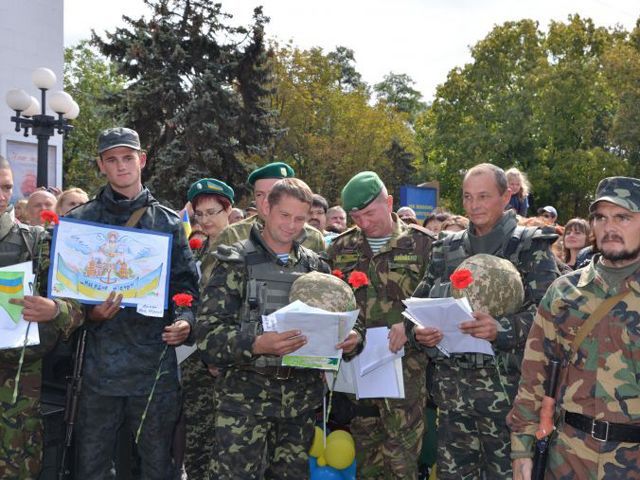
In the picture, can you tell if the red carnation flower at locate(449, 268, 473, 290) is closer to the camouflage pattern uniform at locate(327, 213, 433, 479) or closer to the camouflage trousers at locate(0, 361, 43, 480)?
the camouflage pattern uniform at locate(327, 213, 433, 479)

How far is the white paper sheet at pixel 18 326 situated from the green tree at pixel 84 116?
94.5 ft

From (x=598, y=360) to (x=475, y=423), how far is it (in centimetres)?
126

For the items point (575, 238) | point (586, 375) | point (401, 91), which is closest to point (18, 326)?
point (586, 375)

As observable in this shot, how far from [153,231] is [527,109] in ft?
96.3

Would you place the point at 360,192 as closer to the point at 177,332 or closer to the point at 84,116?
the point at 177,332

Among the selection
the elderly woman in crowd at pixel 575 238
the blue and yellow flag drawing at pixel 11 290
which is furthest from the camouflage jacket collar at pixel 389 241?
the elderly woman in crowd at pixel 575 238

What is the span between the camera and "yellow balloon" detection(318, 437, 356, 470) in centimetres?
458

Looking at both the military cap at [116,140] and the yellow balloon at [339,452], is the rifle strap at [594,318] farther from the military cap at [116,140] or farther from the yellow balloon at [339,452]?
the military cap at [116,140]

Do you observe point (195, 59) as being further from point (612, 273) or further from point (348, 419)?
point (612, 273)

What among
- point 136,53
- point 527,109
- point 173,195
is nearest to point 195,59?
point 136,53

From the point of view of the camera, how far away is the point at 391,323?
4.61m

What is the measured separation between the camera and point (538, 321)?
121 inches

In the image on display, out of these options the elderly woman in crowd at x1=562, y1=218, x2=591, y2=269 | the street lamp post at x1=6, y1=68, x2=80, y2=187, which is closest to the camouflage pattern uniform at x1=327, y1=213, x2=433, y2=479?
the elderly woman in crowd at x1=562, y1=218, x2=591, y2=269

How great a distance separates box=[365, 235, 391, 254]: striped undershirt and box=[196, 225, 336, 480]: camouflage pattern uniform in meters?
1.09
